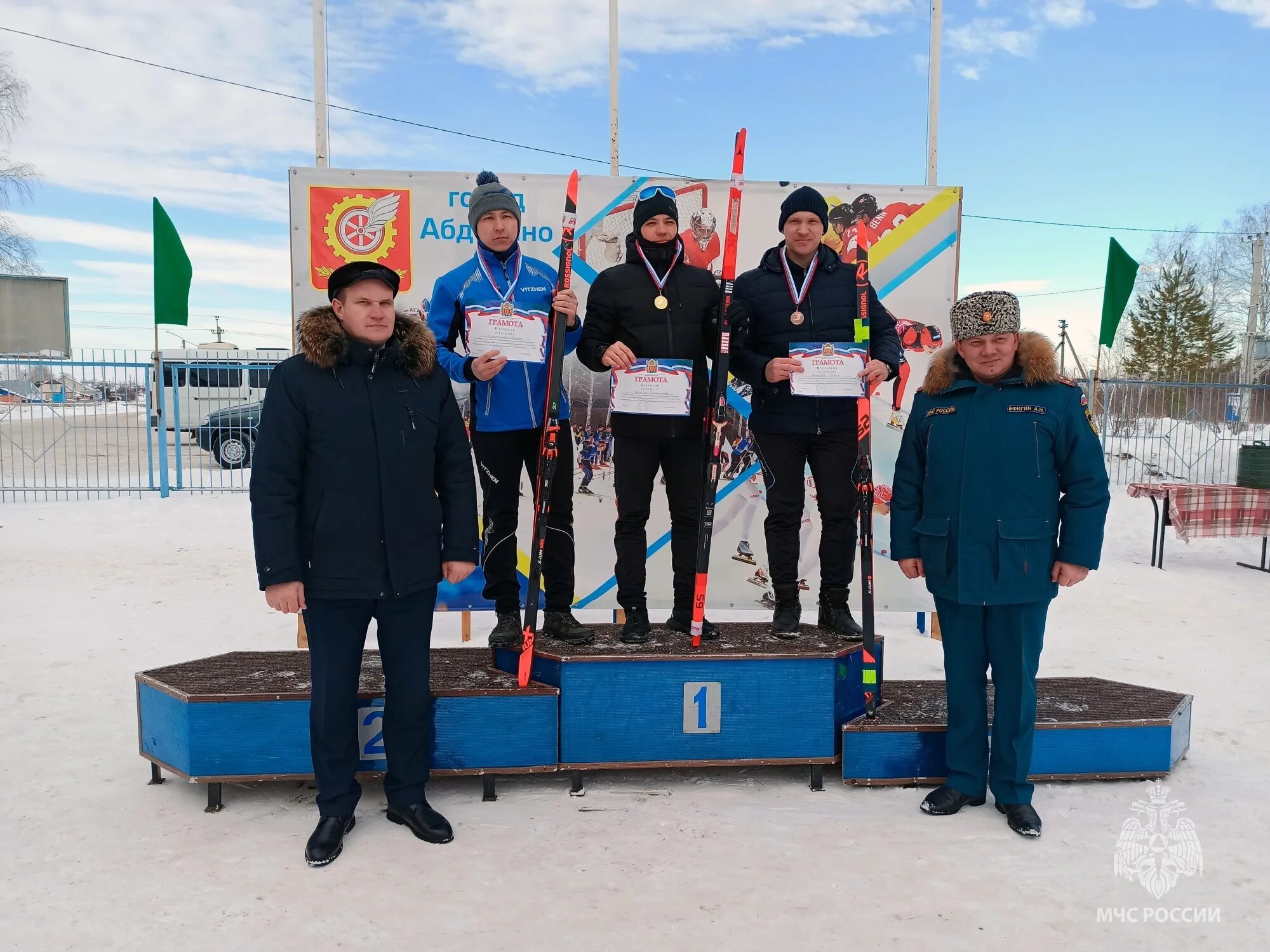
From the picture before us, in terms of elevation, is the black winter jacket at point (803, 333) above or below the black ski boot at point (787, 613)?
above

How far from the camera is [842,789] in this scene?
338 cm

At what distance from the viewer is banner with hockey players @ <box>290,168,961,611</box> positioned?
477 cm

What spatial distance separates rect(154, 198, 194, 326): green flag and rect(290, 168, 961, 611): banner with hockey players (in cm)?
493

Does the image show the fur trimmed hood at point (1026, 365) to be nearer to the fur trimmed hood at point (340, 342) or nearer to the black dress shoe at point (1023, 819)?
the black dress shoe at point (1023, 819)

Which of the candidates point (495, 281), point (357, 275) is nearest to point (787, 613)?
point (495, 281)

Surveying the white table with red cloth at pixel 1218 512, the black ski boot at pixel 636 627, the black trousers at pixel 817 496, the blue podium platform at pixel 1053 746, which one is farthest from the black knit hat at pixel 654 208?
the white table with red cloth at pixel 1218 512

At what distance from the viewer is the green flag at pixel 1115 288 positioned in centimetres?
771

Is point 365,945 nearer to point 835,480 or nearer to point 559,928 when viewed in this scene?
point 559,928

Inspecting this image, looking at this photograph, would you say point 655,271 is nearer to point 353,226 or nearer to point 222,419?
point 353,226

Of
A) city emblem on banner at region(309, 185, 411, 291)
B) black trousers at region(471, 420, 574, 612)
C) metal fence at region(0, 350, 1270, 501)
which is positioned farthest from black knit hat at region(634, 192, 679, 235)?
metal fence at region(0, 350, 1270, 501)

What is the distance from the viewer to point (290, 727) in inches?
125

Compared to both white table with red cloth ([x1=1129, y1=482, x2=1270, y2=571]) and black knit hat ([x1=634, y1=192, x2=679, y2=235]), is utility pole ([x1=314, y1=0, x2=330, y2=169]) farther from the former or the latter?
white table with red cloth ([x1=1129, y1=482, x2=1270, y2=571])

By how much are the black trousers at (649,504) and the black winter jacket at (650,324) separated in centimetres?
7

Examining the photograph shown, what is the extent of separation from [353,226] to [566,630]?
2.62 meters
